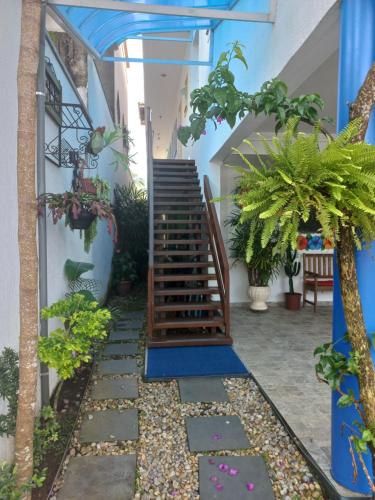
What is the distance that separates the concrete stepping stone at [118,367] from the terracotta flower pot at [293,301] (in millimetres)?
3217

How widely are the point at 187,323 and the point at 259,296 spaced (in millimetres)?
1910

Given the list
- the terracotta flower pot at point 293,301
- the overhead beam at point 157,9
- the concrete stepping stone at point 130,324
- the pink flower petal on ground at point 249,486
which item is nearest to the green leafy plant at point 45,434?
the pink flower petal on ground at point 249,486

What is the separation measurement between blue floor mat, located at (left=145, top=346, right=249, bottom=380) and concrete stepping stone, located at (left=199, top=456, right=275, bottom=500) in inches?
43.3

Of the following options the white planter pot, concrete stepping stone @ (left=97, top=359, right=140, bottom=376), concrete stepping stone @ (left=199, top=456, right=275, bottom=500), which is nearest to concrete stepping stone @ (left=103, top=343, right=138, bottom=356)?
concrete stepping stone @ (left=97, top=359, right=140, bottom=376)

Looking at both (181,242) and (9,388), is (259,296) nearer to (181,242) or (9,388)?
(181,242)

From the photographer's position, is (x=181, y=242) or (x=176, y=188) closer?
(x=181, y=242)

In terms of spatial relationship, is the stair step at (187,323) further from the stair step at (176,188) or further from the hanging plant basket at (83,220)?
the stair step at (176,188)

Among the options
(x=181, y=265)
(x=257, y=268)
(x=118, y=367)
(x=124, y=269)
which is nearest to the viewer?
(x=118, y=367)

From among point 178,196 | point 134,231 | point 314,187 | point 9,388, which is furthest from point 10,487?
point 134,231

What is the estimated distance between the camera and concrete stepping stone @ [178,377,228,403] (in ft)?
8.67

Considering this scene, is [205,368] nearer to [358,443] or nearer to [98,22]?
[358,443]

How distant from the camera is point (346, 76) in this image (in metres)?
1.56

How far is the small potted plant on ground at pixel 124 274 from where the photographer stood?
6.61 metres

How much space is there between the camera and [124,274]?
6.71 meters
